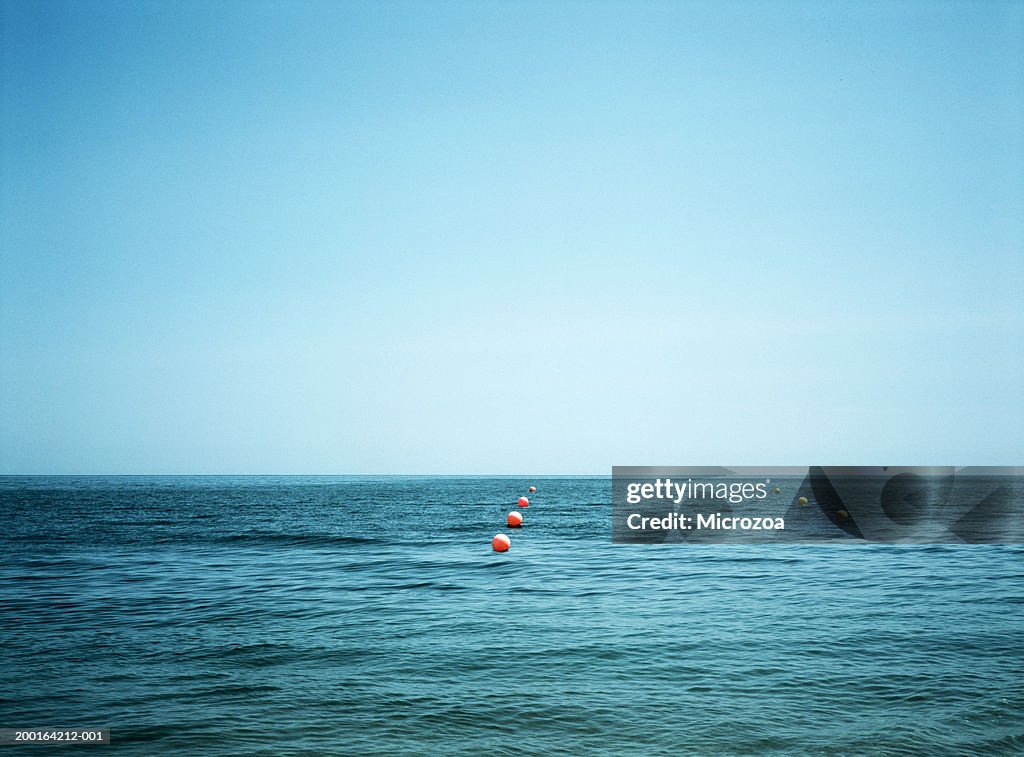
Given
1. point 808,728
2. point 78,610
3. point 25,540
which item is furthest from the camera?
point 25,540

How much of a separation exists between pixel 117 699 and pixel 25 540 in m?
29.2

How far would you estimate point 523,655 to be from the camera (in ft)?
42.1

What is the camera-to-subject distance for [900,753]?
8648 millimetres

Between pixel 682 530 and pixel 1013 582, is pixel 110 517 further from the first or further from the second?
pixel 1013 582

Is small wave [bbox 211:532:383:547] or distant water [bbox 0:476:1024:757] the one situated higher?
distant water [bbox 0:476:1024:757]

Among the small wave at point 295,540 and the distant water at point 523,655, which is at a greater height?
the distant water at point 523,655

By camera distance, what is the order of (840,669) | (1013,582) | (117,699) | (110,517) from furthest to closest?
(110,517) < (1013,582) < (840,669) < (117,699)

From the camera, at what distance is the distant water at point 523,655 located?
9328 millimetres

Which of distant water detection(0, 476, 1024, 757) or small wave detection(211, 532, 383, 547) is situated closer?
distant water detection(0, 476, 1024, 757)

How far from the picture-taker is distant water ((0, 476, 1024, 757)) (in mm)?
9328

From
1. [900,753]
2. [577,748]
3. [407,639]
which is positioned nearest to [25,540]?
[407,639]

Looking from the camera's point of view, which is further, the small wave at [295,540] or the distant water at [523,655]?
the small wave at [295,540]

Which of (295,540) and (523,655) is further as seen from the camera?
(295,540)

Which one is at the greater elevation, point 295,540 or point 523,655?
point 523,655
